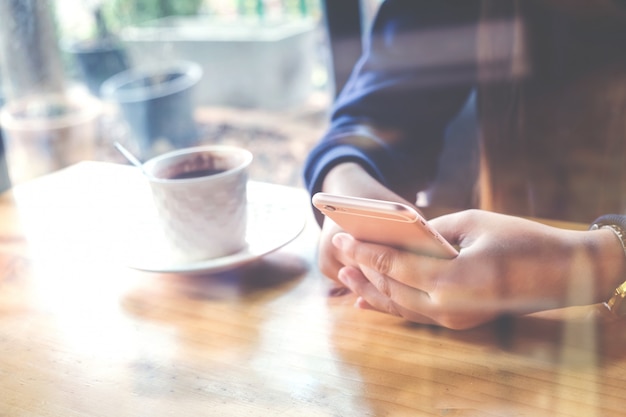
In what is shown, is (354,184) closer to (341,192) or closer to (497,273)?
(341,192)

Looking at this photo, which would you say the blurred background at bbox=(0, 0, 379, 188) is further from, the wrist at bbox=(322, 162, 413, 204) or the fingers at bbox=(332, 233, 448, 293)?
the fingers at bbox=(332, 233, 448, 293)

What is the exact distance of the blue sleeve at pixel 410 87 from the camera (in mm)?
697

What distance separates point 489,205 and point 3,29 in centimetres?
137

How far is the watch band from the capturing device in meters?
0.45

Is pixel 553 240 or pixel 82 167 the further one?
pixel 82 167

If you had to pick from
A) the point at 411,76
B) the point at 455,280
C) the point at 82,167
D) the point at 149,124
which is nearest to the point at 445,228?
the point at 455,280

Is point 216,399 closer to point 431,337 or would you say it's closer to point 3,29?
point 431,337

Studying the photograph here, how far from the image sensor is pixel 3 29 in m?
1.65

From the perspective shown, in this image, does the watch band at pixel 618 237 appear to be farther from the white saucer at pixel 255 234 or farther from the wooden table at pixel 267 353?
the white saucer at pixel 255 234

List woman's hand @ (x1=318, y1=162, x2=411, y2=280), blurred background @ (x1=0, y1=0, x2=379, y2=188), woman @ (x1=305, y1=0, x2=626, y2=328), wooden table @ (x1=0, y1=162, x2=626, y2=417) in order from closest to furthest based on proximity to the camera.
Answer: wooden table @ (x1=0, y1=162, x2=626, y2=417), woman's hand @ (x1=318, y1=162, x2=411, y2=280), woman @ (x1=305, y1=0, x2=626, y2=328), blurred background @ (x1=0, y1=0, x2=379, y2=188)

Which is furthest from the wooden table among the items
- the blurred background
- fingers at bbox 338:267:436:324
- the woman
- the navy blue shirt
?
the blurred background

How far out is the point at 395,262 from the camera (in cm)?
47

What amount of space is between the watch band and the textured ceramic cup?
288 millimetres

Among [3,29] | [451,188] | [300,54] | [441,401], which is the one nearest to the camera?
[441,401]
